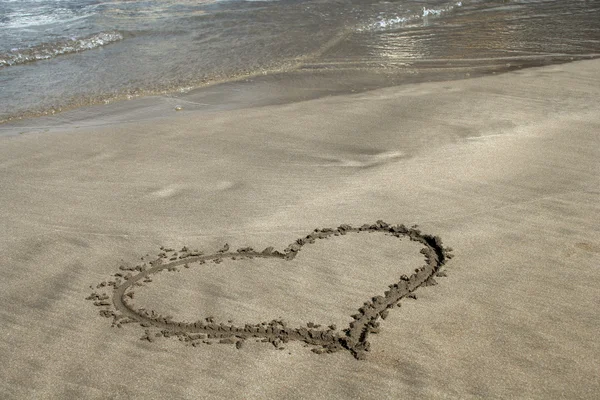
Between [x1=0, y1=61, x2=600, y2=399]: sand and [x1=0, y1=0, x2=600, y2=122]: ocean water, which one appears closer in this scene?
[x1=0, y1=61, x2=600, y2=399]: sand

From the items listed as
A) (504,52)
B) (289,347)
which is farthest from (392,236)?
(504,52)

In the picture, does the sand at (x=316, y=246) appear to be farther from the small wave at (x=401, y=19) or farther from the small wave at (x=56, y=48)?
the small wave at (x=401, y=19)

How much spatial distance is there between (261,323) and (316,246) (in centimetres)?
77

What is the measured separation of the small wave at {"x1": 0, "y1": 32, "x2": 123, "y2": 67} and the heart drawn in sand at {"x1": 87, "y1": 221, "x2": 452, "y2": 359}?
7740mm

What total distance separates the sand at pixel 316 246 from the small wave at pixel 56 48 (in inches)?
184

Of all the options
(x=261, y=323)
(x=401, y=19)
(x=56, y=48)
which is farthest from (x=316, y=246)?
(x=401, y=19)

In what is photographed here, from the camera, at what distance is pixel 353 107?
6.10 m

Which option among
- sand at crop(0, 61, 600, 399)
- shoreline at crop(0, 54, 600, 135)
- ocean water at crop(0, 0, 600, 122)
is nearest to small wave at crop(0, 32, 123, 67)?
ocean water at crop(0, 0, 600, 122)

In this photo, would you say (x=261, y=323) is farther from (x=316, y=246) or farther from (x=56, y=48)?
(x=56, y=48)

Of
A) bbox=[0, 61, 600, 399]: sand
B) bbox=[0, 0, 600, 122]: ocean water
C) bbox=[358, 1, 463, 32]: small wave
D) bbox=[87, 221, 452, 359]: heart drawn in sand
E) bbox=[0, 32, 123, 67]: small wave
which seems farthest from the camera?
bbox=[358, 1, 463, 32]: small wave

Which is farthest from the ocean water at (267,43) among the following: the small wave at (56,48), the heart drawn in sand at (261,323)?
the heart drawn in sand at (261,323)

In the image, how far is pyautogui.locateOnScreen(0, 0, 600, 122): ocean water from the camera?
26.4 feet

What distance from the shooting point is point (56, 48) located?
10562 millimetres

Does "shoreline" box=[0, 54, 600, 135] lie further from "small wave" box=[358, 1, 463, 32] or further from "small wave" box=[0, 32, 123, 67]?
"small wave" box=[0, 32, 123, 67]
